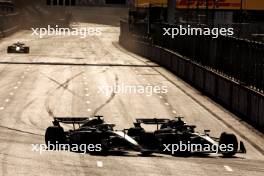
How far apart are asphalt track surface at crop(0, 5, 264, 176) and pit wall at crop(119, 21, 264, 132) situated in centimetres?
79

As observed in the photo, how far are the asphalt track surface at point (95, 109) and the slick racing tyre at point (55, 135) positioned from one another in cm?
67

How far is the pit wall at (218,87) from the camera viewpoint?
4144 cm

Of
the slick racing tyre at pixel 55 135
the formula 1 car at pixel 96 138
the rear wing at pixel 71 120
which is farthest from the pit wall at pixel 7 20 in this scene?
the formula 1 car at pixel 96 138

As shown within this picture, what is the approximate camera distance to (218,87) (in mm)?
51719

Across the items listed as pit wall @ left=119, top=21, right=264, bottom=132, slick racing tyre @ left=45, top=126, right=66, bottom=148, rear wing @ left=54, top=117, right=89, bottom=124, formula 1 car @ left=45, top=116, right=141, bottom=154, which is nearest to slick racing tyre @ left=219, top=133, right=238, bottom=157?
formula 1 car @ left=45, top=116, right=141, bottom=154

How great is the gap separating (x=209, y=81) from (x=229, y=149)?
1000 inches

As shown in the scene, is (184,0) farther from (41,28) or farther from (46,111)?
(46,111)

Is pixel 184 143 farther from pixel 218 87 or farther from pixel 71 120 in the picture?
pixel 218 87

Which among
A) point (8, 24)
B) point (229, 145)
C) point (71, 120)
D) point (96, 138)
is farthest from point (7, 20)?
point (229, 145)

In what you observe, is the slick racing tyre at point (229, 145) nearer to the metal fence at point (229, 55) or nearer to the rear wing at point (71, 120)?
the rear wing at point (71, 120)

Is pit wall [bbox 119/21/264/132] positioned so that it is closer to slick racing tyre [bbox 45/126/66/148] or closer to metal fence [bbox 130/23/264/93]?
metal fence [bbox 130/23/264/93]

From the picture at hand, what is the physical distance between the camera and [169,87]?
59750mm

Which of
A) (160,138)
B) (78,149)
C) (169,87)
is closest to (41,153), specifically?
(78,149)

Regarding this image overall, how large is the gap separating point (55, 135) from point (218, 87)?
76.5 feet
